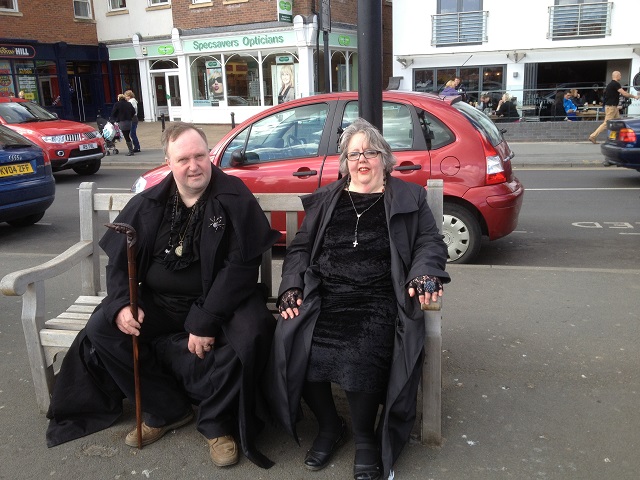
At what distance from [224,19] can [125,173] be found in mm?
12545

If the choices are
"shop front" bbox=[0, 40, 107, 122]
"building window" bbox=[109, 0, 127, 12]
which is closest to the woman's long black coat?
"shop front" bbox=[0, 40, 107, 122]

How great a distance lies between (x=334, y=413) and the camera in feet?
9.62

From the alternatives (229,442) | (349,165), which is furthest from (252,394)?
(349,165)

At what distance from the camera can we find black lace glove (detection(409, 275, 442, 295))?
280 cm

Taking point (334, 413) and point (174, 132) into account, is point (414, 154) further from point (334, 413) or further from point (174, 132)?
point (334, 413)

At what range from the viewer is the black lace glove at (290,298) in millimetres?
2986

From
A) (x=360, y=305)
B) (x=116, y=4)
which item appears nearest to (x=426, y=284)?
(x=360, y=305)

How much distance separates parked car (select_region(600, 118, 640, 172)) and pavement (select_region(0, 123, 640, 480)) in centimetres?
673

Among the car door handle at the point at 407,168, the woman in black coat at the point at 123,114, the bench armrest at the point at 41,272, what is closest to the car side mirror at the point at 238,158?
the car door handle at the point at 407,168

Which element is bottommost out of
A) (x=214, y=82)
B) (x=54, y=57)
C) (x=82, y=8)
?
(x=214, y=82)

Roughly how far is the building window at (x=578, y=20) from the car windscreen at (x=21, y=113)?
64.0 ft

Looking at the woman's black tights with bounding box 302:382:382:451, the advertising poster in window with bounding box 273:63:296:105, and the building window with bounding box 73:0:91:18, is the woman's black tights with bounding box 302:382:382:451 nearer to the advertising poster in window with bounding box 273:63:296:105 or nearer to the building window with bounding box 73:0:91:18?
the advertising poster in window with bounding box 273:63:296:105

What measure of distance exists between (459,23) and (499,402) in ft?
82.2

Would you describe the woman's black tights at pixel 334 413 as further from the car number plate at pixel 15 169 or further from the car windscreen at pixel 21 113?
the car windscreen at pixel 21 113
